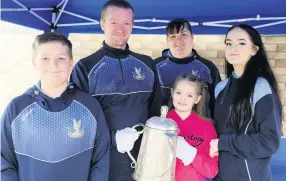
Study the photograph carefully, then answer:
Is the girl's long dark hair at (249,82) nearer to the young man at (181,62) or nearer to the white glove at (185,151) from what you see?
the white glove at (185,151)

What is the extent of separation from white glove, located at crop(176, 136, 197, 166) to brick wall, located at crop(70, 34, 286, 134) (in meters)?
3.10

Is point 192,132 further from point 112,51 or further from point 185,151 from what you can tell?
point 112,51

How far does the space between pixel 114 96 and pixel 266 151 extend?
2.48 ft

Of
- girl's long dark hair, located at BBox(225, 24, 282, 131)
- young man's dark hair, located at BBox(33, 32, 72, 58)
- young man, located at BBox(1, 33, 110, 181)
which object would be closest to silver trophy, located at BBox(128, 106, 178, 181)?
young man, located at BBox(1, 33, 110, 181)

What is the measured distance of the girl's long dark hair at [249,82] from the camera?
4.74 feet

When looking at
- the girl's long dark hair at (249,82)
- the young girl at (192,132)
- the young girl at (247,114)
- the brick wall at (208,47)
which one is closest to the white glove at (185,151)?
the young girl at (192,132)

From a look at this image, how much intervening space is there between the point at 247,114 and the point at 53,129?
0.84 m

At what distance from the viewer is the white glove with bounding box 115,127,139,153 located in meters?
1.42

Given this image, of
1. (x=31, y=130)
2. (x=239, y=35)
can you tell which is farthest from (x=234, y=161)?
(x=31, y=130)

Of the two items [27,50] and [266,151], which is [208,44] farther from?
[27,50]

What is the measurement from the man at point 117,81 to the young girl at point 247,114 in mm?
409

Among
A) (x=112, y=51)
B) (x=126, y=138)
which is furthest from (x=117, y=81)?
(x=126, y=138)

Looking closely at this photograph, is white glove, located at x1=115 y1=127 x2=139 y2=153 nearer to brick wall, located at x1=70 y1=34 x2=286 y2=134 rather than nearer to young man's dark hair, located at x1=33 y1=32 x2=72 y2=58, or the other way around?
young man's dark hair, located at x1=33 y1=32 x2=72 y2=58

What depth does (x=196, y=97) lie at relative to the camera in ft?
5.30
